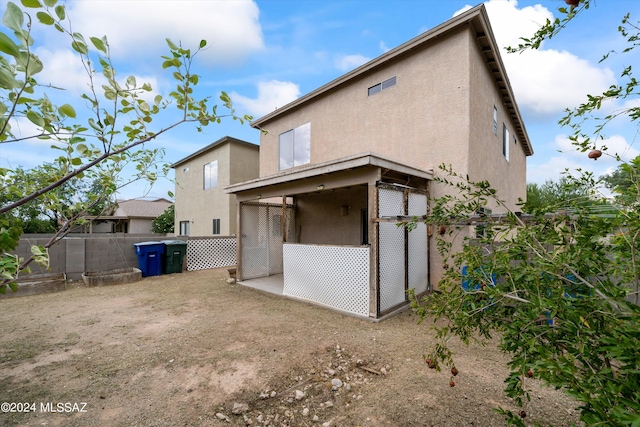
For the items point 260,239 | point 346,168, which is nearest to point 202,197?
point 260,239

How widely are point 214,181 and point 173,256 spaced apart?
20.3 ft

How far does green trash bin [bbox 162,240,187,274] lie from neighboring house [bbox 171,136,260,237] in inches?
151

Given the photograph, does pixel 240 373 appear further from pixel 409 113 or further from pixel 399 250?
pixel 409 113

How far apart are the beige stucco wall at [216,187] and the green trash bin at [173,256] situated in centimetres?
386

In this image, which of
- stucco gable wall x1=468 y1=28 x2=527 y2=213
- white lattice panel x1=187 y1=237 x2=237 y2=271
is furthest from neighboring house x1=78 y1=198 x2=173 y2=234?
stucco gable wall x1=468 y1=28 x2=527 y2=213

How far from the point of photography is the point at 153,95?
154 centimetres

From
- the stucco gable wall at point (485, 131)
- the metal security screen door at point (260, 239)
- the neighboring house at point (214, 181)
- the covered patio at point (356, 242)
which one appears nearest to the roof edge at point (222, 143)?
the neighboring house at point (214, 181)

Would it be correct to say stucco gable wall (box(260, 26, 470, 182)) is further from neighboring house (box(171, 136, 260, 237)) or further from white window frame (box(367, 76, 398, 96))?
neighboring house (box(171, 136, 260, 237))

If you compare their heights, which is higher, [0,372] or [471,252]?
[471,252]

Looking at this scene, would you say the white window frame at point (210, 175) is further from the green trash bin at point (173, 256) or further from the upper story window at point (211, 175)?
the green trash bin at point (173, 256)

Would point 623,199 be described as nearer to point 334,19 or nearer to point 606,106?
point 606,106

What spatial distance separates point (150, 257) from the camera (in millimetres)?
9594

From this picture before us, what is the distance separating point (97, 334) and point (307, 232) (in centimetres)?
659

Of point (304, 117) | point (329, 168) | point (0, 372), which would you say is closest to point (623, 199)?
point (329, 168)
